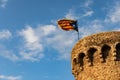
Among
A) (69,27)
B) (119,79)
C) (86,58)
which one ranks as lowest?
(119,79)

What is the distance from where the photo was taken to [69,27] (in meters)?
44.3

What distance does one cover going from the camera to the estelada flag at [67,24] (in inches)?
1736

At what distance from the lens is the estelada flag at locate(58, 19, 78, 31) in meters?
44.1

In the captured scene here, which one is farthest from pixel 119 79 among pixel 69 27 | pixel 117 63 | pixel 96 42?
pixel 69 27

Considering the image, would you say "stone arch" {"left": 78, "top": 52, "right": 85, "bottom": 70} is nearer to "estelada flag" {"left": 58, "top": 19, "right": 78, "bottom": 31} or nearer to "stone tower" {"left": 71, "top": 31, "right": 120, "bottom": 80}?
"stone tower" {"left": 71, "top": 31, "right": 120, "bottom": 80}

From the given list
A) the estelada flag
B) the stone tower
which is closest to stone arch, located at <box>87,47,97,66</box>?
the stone tower

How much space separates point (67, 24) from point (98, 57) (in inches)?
242

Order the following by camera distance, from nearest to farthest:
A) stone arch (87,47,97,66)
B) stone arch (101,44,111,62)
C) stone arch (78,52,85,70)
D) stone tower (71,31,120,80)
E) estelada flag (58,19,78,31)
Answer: stone tower (71,31,120,80)
stone arch (101,44,111,62)
stone arch (87,47,97,66)
stone arch (78,52,85,70)
estelada flag (58,19,78,31)

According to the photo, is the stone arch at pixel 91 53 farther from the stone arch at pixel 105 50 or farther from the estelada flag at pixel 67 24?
the estelada flag at pixel 67 24

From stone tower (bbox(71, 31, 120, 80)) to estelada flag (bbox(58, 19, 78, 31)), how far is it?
143 inches

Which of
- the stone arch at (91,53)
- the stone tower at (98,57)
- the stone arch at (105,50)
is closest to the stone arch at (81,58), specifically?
the stone tower at (98,57)

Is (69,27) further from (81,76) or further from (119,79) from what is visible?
(119,79)

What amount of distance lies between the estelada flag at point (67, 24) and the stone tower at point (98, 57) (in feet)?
11.9

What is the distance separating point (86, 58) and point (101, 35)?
2.36 m
